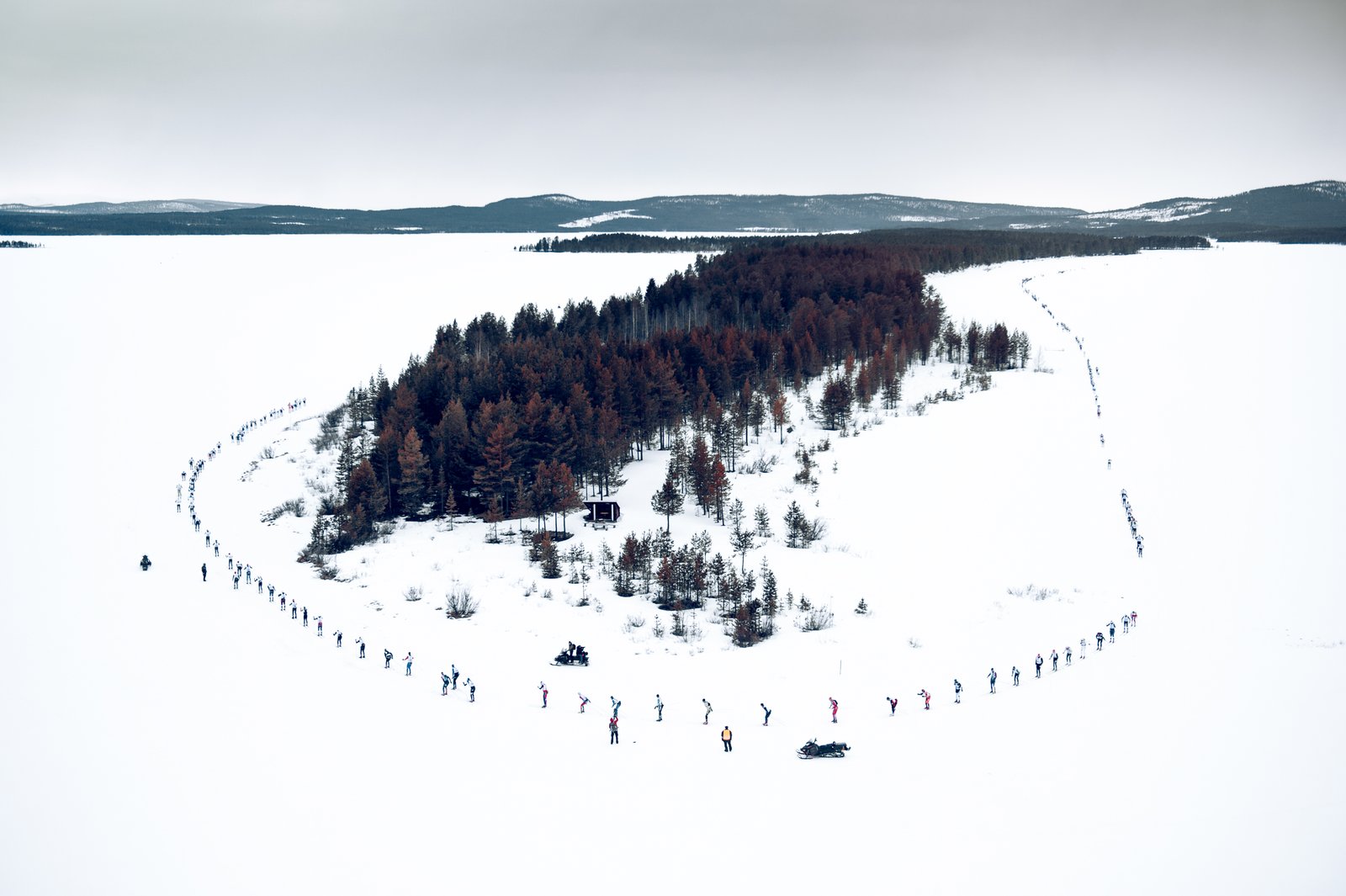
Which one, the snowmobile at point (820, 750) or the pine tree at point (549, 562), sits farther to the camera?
the pine tree at point (549, 562)

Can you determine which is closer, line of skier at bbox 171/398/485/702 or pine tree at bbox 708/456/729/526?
line of skier at bbox 171/398/485/702

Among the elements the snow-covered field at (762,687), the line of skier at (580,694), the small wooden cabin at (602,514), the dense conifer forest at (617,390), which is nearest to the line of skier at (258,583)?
the line of skier at (580,694)

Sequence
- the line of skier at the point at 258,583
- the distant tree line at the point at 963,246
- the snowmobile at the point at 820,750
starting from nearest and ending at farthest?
the snowmobile at the point at 820,750 < the line of skier at the point at 258,583 < the distant tree line at the point at 963,246

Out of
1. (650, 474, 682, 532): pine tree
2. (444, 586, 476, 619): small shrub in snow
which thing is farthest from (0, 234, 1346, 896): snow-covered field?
(650, 474, 682, 532): pine tree

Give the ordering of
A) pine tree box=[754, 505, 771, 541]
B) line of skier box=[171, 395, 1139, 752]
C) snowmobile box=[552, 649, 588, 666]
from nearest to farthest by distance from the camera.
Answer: line of skier box=[171, 395, 1139, 752] < snowmobile box=[552, 649, 588, 666] < pine tree box=[754, 505, 771, 541]

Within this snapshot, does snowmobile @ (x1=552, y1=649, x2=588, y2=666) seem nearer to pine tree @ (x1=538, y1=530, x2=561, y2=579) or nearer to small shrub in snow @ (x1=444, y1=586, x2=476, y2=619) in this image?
small shrub in snow @ (x1=444, y1=586, x2=476, y2=619)

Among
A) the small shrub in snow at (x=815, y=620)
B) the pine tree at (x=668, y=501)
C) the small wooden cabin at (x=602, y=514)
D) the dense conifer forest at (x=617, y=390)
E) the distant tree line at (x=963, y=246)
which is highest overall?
the distant tree line at (x=963, y=246)

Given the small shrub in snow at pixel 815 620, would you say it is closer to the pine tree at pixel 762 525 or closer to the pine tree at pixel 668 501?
the pine tree at pixel 762 525

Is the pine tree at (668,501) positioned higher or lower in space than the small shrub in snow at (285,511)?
higher
